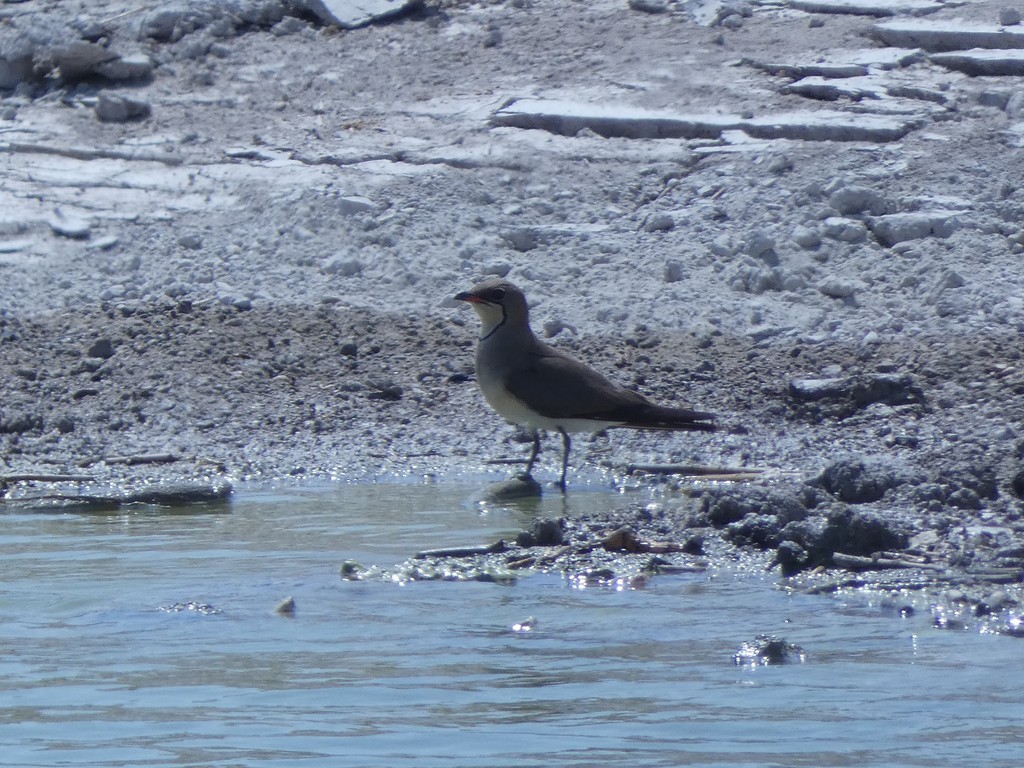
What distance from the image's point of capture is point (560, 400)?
935 centimetres

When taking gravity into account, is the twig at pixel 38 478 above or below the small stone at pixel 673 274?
below

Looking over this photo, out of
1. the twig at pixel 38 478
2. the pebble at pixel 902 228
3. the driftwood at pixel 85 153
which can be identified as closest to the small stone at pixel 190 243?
the driftwood at pixel 85 153

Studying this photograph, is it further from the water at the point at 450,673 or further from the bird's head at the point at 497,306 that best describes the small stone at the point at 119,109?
the water at the point at 450,673

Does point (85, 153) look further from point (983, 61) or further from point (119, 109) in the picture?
point (983, 61)

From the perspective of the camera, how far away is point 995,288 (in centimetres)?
1101

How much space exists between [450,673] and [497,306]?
14.0ft

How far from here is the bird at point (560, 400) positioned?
936 cm

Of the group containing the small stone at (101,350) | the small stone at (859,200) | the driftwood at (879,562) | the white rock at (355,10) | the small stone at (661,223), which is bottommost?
the small stone at (101,350)

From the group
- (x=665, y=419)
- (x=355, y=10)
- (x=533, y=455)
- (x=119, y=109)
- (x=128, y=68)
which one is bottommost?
(x=533, y=455)

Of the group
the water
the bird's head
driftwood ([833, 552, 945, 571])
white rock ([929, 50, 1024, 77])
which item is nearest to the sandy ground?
white rock ([929, 50, 1024, 77])

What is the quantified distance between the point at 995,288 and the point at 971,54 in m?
2.60

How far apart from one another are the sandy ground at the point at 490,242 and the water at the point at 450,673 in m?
1.63

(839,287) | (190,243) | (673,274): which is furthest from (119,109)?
(839,287)

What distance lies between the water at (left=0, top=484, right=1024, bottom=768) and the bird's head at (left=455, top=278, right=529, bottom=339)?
2.40 m
